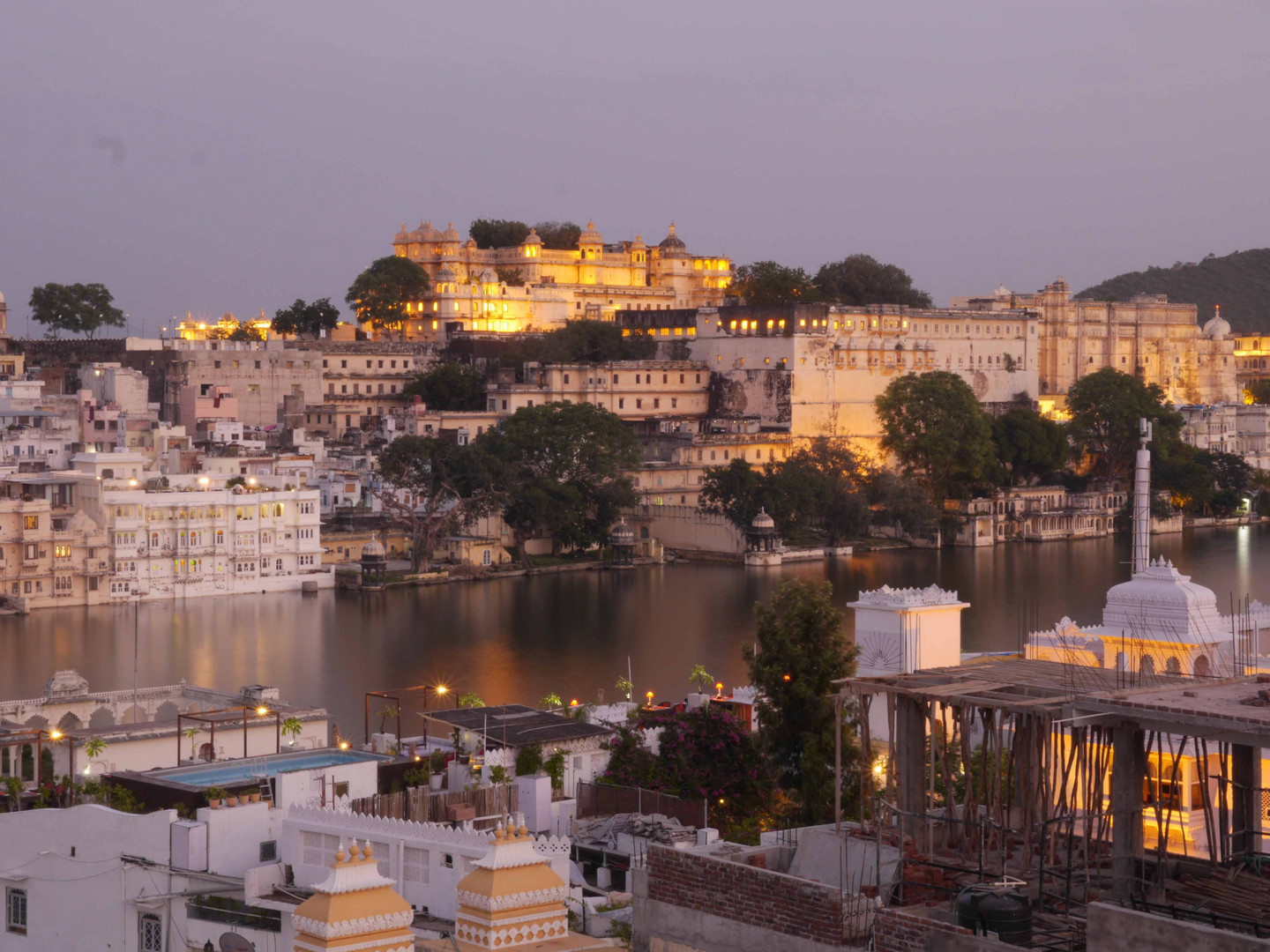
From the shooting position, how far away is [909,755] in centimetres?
666

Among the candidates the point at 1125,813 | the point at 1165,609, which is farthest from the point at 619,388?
the point at 1125,813

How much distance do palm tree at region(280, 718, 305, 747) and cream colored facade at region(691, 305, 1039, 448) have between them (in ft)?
99.0

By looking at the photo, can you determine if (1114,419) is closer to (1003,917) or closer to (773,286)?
(773,286)

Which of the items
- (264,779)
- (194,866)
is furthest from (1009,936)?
(264,779)

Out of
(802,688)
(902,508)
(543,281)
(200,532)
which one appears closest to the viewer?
(802,688)

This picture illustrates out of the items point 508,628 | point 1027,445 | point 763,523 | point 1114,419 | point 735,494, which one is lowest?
point 508,628

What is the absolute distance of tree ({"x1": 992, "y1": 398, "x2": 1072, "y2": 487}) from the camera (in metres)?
44.8

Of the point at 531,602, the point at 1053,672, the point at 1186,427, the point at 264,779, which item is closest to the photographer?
the point at 1053,672

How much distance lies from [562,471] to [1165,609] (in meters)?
22.3

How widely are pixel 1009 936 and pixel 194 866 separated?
550cm

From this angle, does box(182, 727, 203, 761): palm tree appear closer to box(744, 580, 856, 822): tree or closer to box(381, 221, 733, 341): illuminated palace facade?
box(744, 580, 856, 822): tree

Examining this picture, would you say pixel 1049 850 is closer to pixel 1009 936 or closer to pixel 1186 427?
pixel 1009 936

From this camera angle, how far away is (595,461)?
118 feet

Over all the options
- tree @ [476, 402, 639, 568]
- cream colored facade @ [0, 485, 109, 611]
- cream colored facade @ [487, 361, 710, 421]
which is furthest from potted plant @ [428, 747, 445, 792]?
cream colored facade @ [487, 361, 710, 421]
